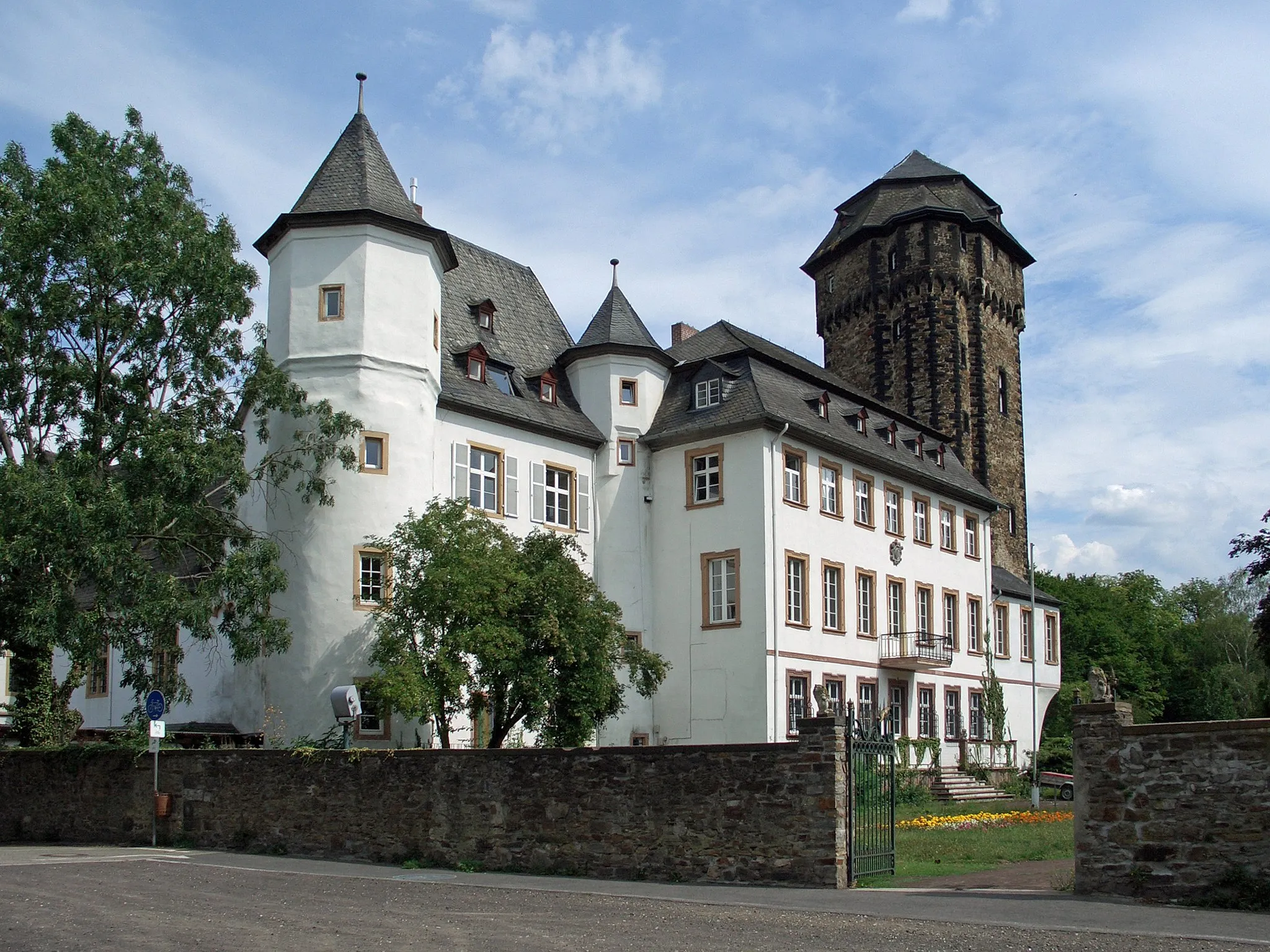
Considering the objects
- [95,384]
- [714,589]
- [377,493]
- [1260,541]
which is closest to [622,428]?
[714,589]

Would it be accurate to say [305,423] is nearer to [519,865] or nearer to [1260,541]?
[519,865]

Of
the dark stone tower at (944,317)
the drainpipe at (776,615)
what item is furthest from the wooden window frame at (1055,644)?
the drainpipe at (776,615)

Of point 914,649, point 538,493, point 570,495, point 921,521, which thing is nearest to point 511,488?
point 538,493

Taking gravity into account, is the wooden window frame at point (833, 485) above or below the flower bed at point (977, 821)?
above

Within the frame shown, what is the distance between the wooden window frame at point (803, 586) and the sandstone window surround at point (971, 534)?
1135 cm

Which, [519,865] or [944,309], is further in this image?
[944,309]

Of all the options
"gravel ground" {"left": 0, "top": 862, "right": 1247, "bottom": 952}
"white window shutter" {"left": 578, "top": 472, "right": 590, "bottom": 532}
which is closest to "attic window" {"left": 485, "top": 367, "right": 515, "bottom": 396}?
"white window shutter" {"left": 578, "top": 472, "right": 590, "bottom": 532}

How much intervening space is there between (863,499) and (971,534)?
8197 mm

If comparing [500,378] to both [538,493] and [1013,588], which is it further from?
[1013,588]

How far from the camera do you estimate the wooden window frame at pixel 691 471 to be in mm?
32750

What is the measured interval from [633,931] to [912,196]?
44.2m

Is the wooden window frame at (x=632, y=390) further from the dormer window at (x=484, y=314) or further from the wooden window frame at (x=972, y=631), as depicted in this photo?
the wooden window frame at (x=972, y=631)

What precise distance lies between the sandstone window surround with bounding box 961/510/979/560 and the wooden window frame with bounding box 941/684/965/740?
4.57 meters

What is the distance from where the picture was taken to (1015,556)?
5175 cm
